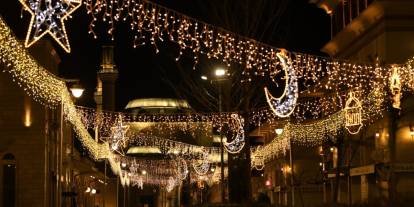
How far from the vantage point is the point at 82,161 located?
6962 cm

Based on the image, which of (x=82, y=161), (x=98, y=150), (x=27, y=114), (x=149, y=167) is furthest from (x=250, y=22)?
(x=149, y=167)

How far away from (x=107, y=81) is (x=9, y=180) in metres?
81.9

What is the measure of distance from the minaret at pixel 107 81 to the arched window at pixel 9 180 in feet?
250

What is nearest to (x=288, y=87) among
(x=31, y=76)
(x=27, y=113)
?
(x=31, y=76)

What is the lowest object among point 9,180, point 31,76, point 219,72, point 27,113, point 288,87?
point 9,180

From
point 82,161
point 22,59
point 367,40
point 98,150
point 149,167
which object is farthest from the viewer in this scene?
point 149,167

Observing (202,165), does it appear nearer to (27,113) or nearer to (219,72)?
(27,113)

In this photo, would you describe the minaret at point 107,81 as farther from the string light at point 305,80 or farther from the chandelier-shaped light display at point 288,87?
the chandelier-shaped light display at point 288,87

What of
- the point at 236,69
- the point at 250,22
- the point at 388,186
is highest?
the point at 250,22

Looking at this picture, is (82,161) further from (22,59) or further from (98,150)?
(22,59)

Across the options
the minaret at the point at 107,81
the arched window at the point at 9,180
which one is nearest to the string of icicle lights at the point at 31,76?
the arched window at the point at 9,180

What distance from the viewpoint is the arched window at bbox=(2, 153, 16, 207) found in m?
42.8

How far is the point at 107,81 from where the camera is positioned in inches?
4897

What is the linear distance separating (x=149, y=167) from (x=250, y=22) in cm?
8031
